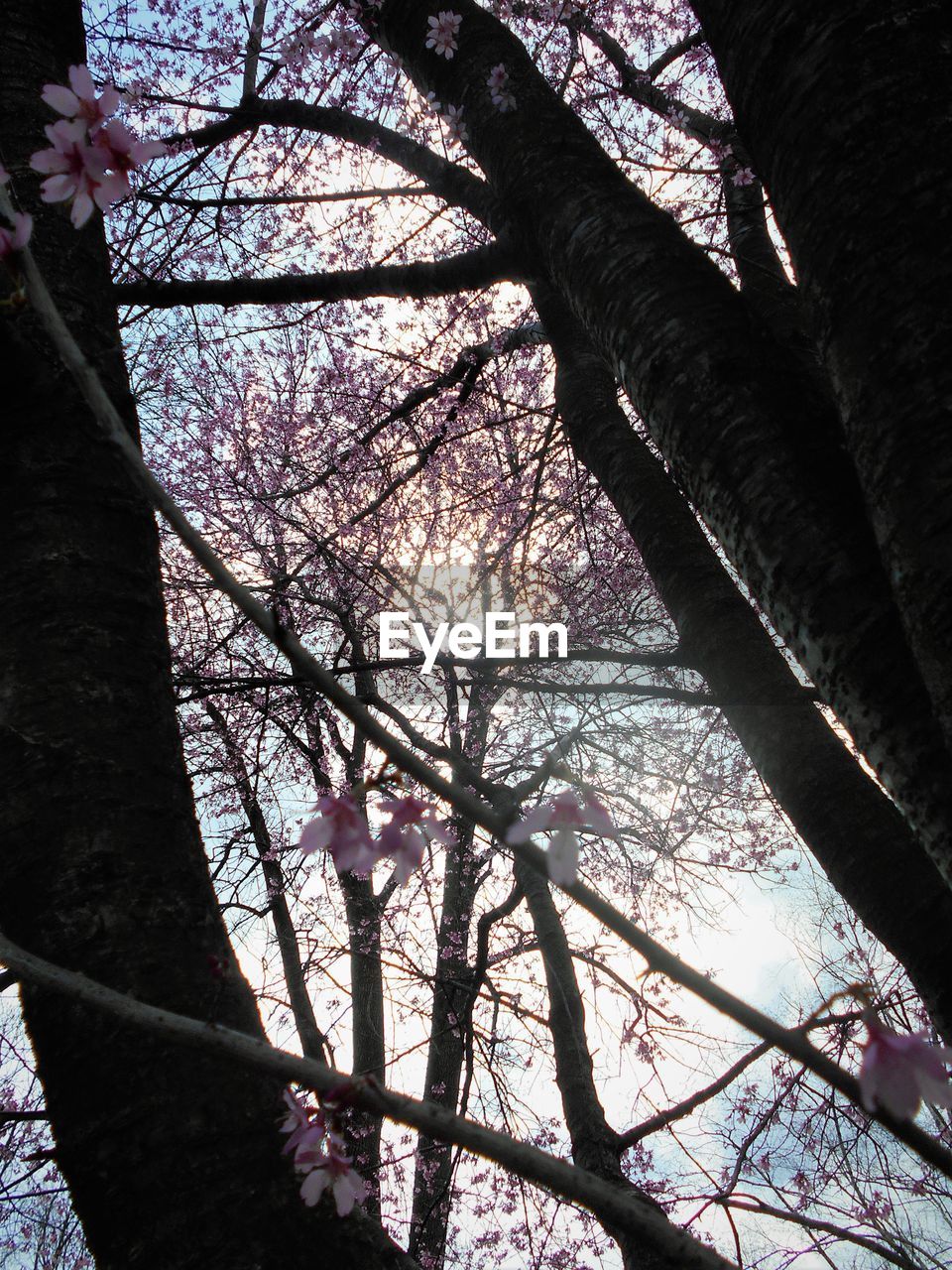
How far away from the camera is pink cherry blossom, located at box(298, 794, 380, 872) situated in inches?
30.3

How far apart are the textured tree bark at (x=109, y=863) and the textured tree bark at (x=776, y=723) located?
0.93 metres

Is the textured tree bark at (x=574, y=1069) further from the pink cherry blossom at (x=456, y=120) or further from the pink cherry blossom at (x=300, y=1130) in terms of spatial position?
the pink cherry blossom at (x=456, y=120)

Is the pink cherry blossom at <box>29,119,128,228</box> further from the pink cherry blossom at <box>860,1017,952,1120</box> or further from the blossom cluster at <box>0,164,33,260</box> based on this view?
the pink cherry blossom at <box>860,1017,952,1120</box>

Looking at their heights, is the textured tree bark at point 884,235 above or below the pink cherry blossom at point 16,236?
above

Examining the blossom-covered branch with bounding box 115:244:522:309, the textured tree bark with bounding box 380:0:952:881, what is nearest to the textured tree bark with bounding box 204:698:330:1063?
the blossom-covered branch with bounding box 115:244:522:309

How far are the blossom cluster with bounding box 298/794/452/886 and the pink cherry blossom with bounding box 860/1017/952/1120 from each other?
16.7 inches

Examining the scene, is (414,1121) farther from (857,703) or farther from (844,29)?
(844,29)

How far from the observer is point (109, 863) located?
3.75 feet

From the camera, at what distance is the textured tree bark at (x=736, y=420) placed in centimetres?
96

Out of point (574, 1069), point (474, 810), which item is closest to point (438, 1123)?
point (474, 810)

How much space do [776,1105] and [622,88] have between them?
554 centimetres

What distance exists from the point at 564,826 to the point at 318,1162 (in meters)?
0.62

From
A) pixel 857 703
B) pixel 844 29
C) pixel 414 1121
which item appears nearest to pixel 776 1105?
pixel 857 703

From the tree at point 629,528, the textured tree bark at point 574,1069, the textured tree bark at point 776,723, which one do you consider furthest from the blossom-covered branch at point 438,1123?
the textured tree bark at point 574,1069
